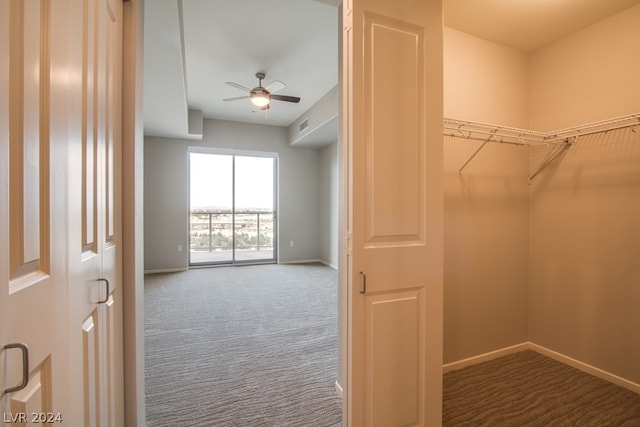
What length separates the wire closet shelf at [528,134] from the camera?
194 cm

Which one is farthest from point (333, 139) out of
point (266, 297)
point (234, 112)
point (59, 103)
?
point (59, 103)

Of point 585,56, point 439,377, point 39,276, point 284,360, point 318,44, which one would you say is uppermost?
point 318,44

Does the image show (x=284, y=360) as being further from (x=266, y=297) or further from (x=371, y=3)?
(x=371, y=3)

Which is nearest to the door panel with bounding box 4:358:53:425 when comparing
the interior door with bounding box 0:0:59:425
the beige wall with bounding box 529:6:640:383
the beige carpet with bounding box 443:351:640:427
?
the interior door with bounding box 0:0:59:425

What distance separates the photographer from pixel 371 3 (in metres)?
1.30

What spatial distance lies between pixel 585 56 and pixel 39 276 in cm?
334

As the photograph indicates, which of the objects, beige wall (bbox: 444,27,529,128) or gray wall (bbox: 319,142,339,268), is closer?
beige wall (bbox: 444,27,529,128)

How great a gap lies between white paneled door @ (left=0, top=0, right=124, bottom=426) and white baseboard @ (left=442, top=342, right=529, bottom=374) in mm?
2156

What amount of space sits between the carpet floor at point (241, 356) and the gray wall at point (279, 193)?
50.4 inches

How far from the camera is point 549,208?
7.71 feet

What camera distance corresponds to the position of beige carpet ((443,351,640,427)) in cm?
168

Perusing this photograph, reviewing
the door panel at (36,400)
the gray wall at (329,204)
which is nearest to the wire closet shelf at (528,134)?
the door panel at (36,400)

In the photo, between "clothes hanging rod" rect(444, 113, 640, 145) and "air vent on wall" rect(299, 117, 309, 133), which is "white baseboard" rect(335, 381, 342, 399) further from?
"air vent on wall" rect(299, 117, 309, 133)

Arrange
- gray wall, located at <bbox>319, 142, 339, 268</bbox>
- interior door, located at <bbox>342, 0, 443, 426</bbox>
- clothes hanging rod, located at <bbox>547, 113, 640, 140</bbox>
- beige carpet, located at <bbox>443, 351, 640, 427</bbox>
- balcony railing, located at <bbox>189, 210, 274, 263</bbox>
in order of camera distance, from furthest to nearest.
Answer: balcony railing, located at <bbox>189, 210, 274, 263</bbox>, gray wall, located at <bbox>319, 142, 339, 268</bbox>, clothes hanging rod, located at <bbox>547, 113, 640, 140</bbox>, beige carpet, located at <bbox>443, 351, 640, 427</bbox>, interior door, located at <bbox>342, 0, 443, 426</bbox>
